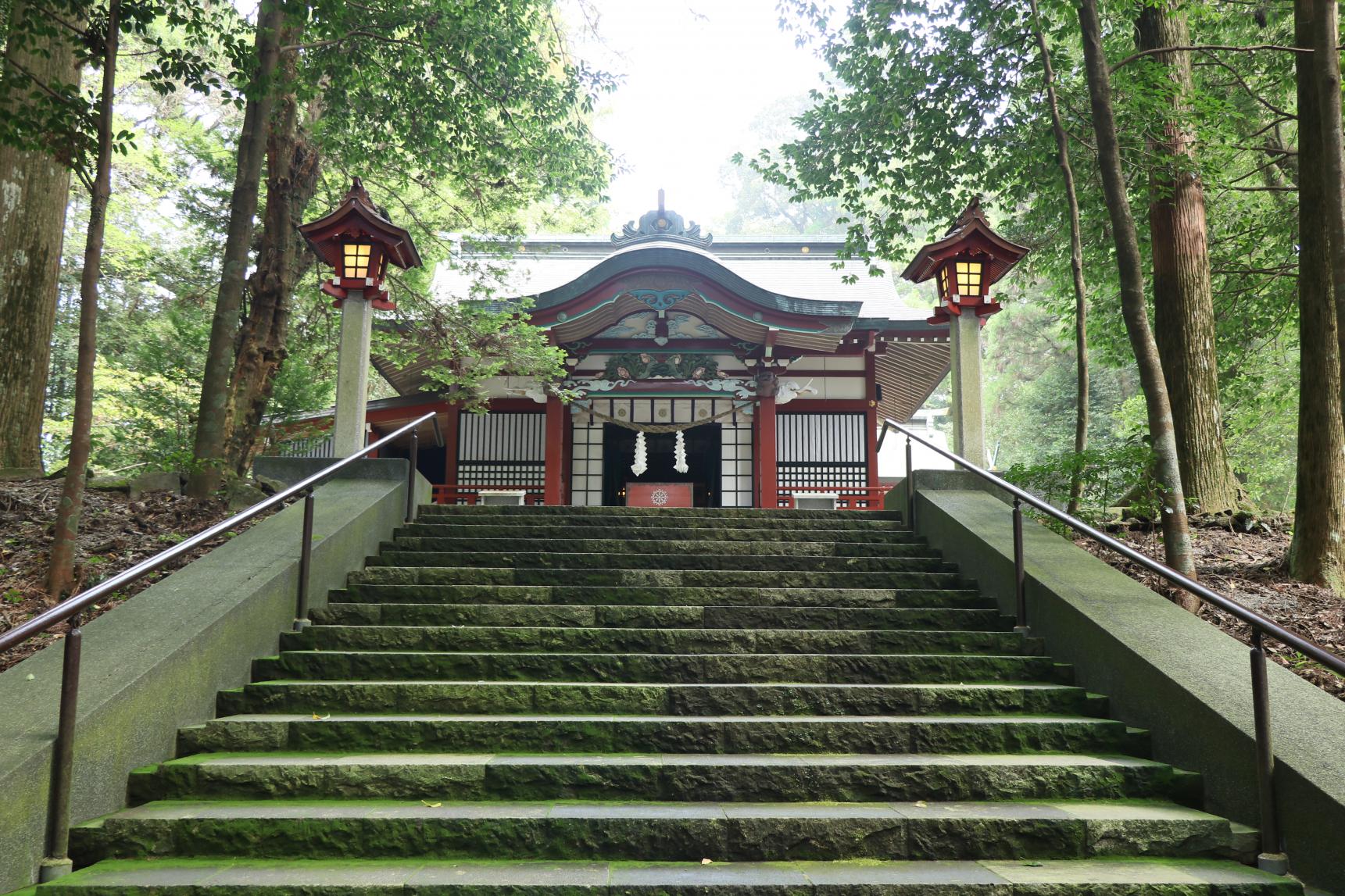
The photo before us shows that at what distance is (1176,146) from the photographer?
7.55m

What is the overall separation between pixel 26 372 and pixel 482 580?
4194 millimetres

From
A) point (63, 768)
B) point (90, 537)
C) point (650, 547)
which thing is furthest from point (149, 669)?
point (650, 547)

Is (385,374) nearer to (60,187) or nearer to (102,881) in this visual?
(60,187)

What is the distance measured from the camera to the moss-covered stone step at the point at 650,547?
241 inches

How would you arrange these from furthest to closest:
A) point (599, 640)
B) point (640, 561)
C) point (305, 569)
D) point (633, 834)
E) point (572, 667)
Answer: point (640, 561)
point (305, 569)
point (599, 640)
point (572, 667)
point (633, 834)

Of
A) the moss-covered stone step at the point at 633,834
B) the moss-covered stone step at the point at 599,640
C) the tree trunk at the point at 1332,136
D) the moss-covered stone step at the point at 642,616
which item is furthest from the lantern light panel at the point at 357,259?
the tree trunk at the point at 1332,136

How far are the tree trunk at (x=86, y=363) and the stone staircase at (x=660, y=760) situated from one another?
4.17 ft

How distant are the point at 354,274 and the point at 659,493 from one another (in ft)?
21.9

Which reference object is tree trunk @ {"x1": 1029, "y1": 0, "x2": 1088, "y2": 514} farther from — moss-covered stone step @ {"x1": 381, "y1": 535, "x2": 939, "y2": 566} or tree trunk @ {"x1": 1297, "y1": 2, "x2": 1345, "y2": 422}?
tree trunk @ {"x1": 1297, "y1": 2, "x2": 1345, "y2": 422}

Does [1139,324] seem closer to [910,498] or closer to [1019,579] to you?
[1019,579]

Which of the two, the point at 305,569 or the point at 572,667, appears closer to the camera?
the point at 572,667

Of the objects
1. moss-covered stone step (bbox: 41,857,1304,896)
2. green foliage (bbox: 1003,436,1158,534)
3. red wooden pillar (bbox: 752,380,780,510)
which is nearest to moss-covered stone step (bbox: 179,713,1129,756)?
moss-covered stone step (bbox: 41,857,1304,896)

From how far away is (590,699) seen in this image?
4109mm

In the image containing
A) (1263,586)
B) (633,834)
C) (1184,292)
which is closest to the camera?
(633,834)
